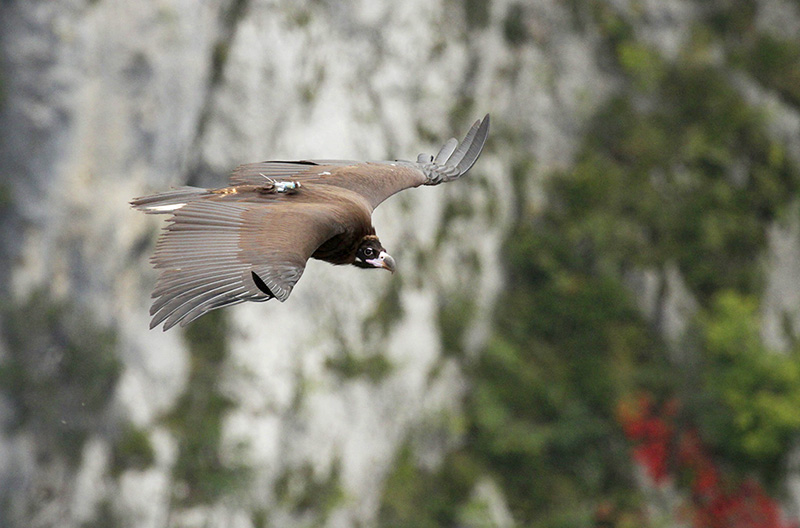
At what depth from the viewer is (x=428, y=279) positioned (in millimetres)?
18766

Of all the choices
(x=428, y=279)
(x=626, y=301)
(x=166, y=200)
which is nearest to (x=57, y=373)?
(x=428, y=279)

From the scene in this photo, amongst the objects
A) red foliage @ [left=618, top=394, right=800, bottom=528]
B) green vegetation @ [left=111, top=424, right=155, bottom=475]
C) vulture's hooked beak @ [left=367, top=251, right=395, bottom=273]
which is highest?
vulture's hooked beak @ [left=367, top=251, right=395, bottom=273]

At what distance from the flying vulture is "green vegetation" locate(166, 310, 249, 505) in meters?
7.77

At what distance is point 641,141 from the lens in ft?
68.3

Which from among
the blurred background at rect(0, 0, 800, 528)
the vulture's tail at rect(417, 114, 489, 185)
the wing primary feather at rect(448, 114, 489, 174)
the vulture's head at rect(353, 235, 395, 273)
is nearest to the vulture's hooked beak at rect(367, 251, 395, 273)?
the vulture's head at rect(353, 235, 395, 273)

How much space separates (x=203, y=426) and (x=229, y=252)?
9.57m

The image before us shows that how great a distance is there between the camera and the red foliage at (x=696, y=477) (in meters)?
19.5

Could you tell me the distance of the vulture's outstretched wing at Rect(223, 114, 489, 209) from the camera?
8219 mm

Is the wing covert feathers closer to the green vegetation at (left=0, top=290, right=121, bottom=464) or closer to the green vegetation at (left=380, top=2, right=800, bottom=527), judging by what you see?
the green vegetation at (left=0, top=290, right=121, bottom=464)

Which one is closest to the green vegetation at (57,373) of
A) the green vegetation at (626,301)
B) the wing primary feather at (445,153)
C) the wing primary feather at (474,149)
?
the green vegetation at (626,301)

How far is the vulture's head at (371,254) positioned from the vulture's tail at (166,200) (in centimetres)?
111

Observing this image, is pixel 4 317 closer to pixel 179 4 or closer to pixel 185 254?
pixel 179 4

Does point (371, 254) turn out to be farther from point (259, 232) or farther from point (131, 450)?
point (131, 450)

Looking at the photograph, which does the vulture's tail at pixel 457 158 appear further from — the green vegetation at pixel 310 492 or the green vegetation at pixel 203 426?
the green vegetation at pixel 310 492
